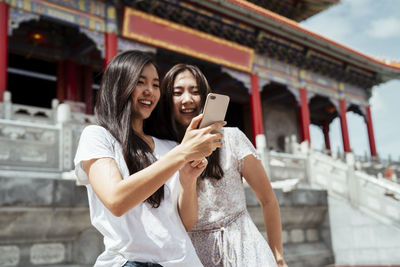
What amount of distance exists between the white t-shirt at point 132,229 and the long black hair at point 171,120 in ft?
1.14

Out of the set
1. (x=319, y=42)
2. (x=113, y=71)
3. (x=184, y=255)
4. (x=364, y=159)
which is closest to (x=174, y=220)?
(x=184, y=255)

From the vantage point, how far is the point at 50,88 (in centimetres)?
1316

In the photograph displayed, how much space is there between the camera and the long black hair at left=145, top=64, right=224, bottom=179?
165 centimetres

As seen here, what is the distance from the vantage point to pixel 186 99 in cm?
173

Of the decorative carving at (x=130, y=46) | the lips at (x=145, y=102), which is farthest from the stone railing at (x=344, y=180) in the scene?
the lips at (x=145, y=102)

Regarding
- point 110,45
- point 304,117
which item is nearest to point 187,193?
point 110,45

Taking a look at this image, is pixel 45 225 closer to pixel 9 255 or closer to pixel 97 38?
pixel 9 255

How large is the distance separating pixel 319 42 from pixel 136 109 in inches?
445

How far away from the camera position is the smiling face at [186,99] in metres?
1.74

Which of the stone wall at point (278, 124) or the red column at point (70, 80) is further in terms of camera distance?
the stone wall at point (278, 124)

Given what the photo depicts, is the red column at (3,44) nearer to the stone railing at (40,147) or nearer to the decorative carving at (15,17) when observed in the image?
the decorative carving at (15,17)

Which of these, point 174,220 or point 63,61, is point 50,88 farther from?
point 174,220

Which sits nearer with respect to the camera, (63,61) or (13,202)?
(13,202)

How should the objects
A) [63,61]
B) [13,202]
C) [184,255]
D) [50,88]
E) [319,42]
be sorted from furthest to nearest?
[50,88], [319,42], [63,61], [13,202], [184,255]
